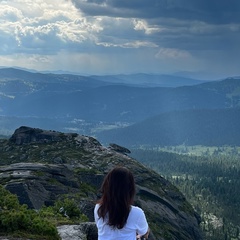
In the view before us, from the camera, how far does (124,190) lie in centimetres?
1488

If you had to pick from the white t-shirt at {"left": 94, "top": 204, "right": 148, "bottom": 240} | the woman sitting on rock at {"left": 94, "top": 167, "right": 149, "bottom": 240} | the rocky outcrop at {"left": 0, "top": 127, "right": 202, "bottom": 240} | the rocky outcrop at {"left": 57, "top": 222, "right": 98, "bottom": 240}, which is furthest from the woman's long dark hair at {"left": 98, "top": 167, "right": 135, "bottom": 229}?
the rocky outcrop at {"left": 0, "top": 127, "right": 202, "bottom": 240}

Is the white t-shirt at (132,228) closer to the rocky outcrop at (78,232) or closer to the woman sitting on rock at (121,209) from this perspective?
the woman sitting on rock at (121,209)

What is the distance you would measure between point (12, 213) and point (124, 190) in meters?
13.2

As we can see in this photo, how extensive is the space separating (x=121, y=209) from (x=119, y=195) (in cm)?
54

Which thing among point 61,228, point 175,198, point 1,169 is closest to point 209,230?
point 175,198

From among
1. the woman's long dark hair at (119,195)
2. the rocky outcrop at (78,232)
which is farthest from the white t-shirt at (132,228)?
the rocky outcrop at (78,232)

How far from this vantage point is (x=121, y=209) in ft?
48.9

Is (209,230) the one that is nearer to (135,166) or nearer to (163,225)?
(135,166)

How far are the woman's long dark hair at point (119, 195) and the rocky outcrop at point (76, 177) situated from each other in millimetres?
44043

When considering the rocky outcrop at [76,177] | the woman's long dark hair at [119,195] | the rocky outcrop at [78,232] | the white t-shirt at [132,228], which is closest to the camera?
the woman's long dark hair at [119,195]

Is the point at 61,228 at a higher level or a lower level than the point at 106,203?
lower

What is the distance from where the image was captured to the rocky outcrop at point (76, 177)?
6712 centimetres

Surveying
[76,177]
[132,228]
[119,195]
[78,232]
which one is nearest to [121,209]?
[119,195]

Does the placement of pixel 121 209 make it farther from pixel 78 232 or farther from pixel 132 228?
pixel 78 232
